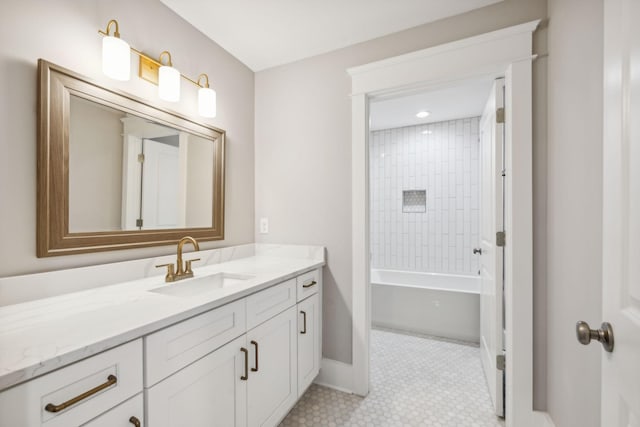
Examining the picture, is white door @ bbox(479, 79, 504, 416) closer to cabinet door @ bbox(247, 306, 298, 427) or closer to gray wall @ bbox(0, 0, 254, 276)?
cabinet door @ bbox(247, 306, 298, 427)

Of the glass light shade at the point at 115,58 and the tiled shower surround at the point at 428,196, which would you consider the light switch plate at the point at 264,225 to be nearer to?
the glass light shade at the point at 115,58

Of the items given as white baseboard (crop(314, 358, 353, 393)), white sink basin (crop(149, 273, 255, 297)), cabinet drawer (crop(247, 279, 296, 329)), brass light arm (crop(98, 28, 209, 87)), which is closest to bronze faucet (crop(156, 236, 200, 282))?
white sink basin (crop(149, 273, 255, 297))

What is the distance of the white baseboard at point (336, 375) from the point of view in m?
1.96

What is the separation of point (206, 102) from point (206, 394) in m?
1.59

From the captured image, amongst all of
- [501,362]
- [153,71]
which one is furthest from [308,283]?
[153,71]

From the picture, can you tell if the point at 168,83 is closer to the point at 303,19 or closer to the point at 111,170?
the point at 111,170

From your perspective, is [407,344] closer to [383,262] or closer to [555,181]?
[383,262]

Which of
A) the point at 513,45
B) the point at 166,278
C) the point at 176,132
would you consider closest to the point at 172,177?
the point at 176,132

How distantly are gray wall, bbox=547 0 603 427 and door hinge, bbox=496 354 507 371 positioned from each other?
9.0 inches

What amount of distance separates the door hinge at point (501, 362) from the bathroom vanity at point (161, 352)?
1145mm

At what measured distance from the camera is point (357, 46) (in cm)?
198

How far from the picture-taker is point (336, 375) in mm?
2000

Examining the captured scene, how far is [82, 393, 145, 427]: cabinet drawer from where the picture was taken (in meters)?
0.75

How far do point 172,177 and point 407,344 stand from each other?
2.42m
